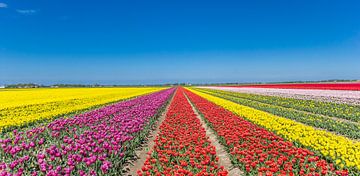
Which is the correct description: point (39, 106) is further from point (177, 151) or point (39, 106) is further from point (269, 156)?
point (269, 156)

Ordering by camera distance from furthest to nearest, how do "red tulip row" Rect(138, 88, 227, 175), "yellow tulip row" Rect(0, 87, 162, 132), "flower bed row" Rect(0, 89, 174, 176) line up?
"yellow tulip row" Rect(0, 87, 162, 132) < "red tulip row" Rect(138, 88, 227, 175) < "flower bed row" Rect(0, 89, 174, 176)

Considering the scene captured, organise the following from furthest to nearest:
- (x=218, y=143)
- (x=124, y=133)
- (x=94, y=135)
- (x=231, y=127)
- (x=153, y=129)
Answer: (x=153, y=129) < (x=231, y=127) < (x=218, y=143) < (x=124, y=133) < (x=94, y=135)

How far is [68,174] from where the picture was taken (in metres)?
4.20

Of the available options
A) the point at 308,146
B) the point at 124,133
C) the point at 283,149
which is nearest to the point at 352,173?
the point at 283,149

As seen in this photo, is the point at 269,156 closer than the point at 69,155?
No

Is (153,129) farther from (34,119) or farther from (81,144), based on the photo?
(34,119)

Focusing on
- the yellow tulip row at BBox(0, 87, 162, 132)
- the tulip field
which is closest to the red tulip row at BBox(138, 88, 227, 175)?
the tulip field

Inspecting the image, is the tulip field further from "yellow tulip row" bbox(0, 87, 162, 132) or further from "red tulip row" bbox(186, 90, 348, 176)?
"yellow tulip row" bbox(0, 87, 162, 132)

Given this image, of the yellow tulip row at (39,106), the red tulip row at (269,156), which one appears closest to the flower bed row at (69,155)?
the red tulip row at (269,156)

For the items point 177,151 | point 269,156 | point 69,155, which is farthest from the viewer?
point 177,151

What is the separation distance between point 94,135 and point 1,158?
2.21 m

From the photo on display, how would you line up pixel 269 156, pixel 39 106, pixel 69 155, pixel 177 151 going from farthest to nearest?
pixel 39 106, pixel 177 151, pixel 269 156, pixel 69 155

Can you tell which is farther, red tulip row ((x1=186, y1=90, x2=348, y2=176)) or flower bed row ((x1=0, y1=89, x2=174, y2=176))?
red tulip row ((x1=186, y1=90, x2=348, y2=176))

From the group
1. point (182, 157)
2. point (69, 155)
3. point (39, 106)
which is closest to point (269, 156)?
point (182, 157)
